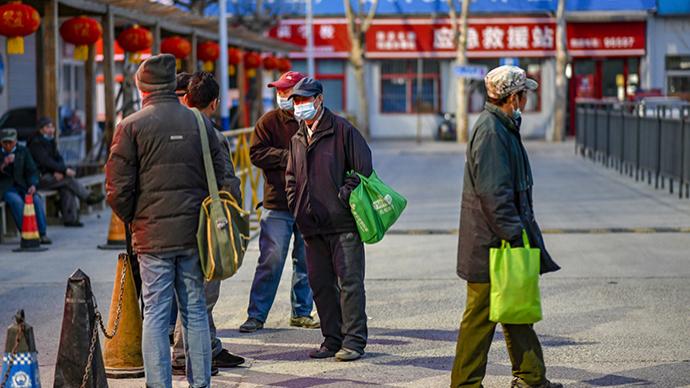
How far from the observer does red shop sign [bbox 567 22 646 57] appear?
45938 millimetres

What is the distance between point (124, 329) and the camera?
7.67 meters

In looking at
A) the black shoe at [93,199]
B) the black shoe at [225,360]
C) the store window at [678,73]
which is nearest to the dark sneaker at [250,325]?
the black shoe at [225,360]

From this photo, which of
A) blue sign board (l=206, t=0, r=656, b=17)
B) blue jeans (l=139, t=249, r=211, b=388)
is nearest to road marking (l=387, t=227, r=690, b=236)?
blue jeans (l=139, t=249, r=211, b=388)

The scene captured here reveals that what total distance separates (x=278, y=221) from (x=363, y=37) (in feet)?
119

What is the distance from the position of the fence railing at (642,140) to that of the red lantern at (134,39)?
8.32 meters

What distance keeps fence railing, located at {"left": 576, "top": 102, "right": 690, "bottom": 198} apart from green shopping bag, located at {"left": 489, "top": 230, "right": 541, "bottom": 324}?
40.0 ft

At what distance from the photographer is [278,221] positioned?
933 centimetres

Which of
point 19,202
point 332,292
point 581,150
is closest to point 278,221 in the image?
point 332,292

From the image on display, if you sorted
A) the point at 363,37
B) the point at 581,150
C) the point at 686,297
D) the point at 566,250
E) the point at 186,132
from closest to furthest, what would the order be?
the point at 186,132
the point at 686,297
the point at 566,250
the point at 581,150
the point at 363,37

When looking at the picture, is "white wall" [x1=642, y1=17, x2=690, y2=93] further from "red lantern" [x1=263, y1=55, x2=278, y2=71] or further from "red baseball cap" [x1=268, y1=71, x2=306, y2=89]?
"red baseball cap" [x1=268, y1=71, x2=306, y2=89]

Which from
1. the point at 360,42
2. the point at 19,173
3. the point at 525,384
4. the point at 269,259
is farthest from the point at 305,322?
the point at 360,42

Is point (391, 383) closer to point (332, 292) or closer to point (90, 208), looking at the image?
point (332, 292)

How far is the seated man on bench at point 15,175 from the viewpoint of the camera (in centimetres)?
1491

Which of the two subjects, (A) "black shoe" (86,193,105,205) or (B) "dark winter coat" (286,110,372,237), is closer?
(B) "dark winter coat" (286,110,372,237)
